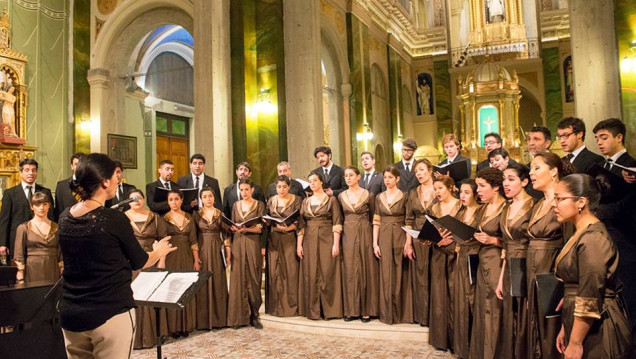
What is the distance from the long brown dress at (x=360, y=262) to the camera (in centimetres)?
588

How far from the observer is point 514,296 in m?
3.86

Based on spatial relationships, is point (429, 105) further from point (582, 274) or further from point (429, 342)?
point (582, 274)

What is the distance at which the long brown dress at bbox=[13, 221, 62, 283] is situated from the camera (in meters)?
5.28

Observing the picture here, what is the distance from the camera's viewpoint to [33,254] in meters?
5.30

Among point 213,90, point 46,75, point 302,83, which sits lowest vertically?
point 213,90

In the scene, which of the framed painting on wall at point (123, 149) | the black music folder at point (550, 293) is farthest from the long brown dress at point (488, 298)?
the framed painting on wall at point (123, 149)

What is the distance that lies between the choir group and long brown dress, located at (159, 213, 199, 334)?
1 centimetres

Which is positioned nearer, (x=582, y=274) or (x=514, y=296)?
(x=582, y=274)

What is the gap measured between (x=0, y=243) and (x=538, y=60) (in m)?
18.9

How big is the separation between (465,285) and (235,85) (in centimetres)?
627

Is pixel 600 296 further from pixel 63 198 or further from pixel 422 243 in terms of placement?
pixel 63 198

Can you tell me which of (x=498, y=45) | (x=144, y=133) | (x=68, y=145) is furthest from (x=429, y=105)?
(x=68, y=145)

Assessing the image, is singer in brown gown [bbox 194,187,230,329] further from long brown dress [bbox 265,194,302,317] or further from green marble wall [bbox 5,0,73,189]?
green marble wall [bbox 5,0,73,189]

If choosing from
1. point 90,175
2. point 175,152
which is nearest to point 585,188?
point 90,175
